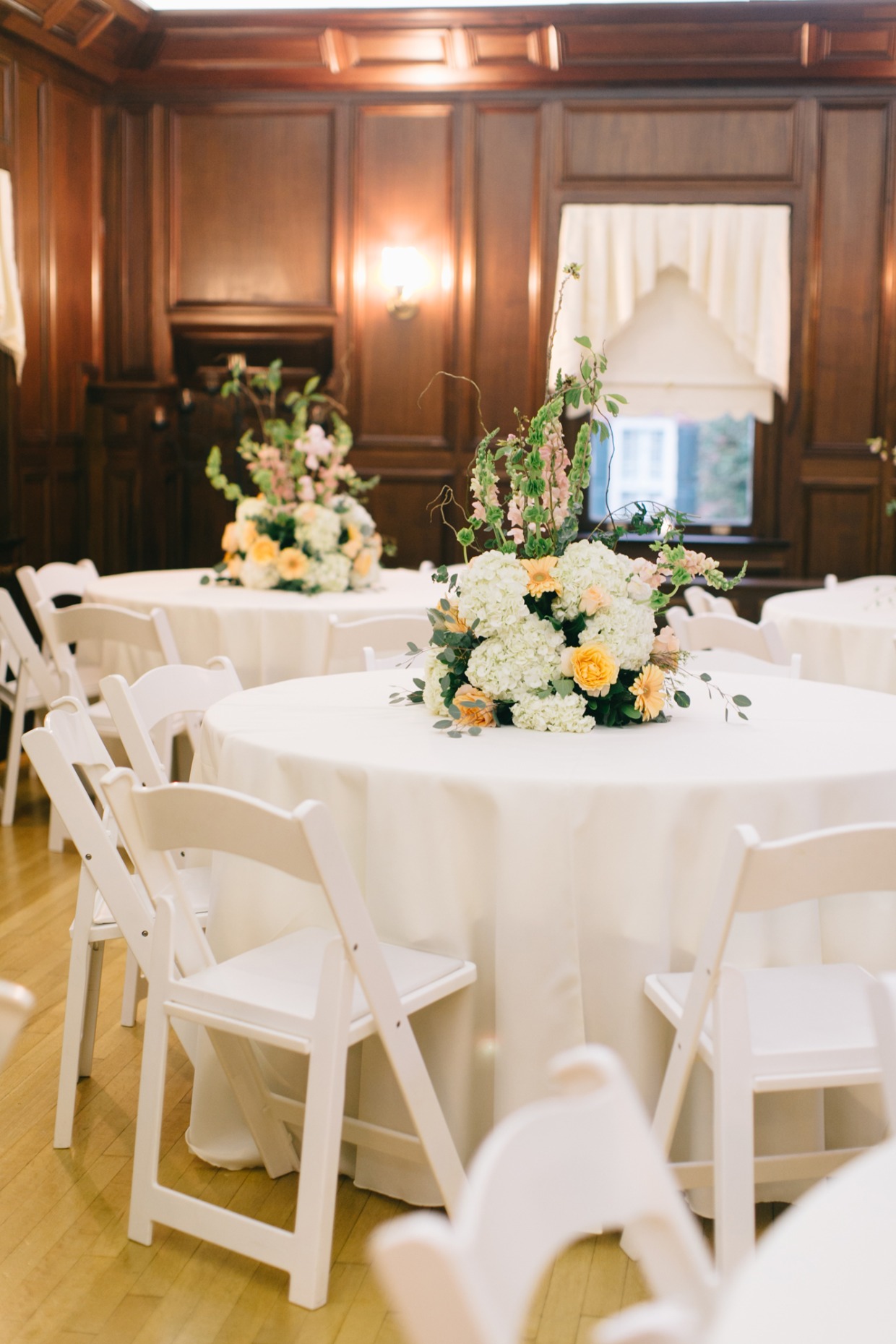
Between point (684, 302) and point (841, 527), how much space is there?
1476 millimetres

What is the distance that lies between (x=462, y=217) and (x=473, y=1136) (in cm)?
577

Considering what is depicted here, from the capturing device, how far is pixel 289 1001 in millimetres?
2014

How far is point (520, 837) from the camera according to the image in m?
2.16

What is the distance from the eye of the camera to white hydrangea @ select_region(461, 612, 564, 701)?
2.52 meters

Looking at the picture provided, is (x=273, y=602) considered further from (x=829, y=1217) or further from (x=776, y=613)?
(x=829, y=1217)

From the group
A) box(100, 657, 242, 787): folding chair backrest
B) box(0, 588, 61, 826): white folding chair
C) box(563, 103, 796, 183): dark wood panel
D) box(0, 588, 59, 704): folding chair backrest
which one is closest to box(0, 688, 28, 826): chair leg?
box(0, 588, 61, 826): white folding chair

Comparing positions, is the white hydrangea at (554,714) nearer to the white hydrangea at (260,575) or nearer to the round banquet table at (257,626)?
the round banquet table at (257,626)

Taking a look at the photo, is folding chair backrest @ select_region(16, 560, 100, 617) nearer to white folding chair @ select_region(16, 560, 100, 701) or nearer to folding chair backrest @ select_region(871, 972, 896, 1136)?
white folding chair @ select_region(16, 560, 100, 701)

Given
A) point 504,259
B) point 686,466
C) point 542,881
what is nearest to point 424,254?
point 504,259

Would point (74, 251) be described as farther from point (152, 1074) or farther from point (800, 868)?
point (800, 868)

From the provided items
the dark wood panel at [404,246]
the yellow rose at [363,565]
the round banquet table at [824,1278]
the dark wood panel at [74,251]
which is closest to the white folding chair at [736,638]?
Result: the yellow rose at [363,565]

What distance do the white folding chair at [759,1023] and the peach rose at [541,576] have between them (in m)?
0.78

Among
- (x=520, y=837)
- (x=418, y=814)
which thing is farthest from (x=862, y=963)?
(x=418, y=814)

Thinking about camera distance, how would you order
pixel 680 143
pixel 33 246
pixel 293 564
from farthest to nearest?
pixel 680 143, pixel 33 246, pixel 293 564
